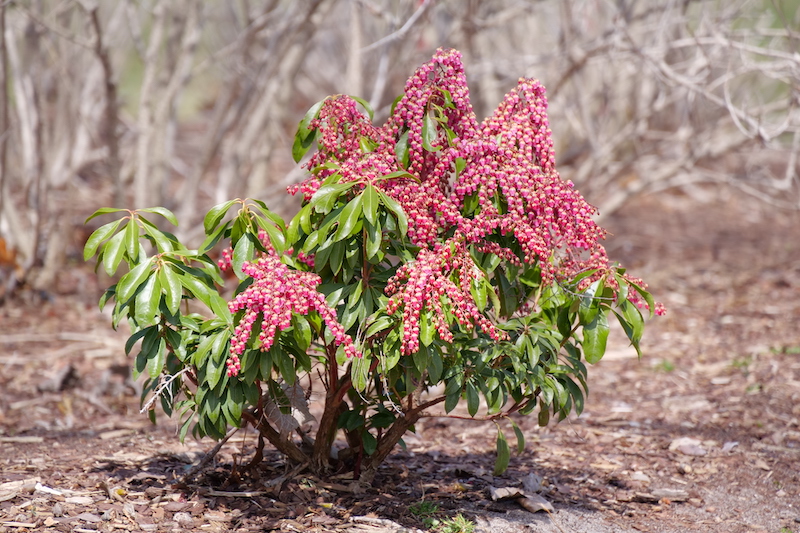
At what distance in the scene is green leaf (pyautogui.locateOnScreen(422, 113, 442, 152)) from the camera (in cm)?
243

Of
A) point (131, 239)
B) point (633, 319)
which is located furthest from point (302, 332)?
point (633, 319)

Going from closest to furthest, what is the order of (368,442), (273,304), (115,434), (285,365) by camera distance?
1. (273,304)
2. (285,365)
3. (368,442)
4. (115,434)

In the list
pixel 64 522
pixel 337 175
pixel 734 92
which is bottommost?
pixel 64 522

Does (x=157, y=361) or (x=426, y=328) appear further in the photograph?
(x=157, y=361)

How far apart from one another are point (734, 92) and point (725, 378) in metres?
3.87

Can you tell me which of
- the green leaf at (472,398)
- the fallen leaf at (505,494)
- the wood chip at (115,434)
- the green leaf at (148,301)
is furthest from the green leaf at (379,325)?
the wood chip at (115,434)

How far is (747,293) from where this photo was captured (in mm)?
6922

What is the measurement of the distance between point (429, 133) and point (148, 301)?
3.24 ft

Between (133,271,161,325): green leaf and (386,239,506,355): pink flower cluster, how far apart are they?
679mm

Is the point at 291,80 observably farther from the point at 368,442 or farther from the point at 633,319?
the point at 633,319

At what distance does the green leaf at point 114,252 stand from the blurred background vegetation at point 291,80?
2.17 meters

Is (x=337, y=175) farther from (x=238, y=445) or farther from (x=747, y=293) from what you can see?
(x=747, y=293)

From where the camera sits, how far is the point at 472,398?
2545mm

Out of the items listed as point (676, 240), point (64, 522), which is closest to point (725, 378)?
point (64, 522)
